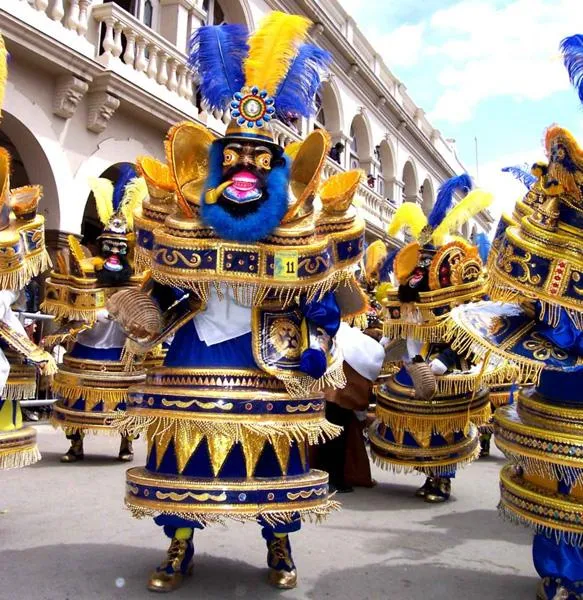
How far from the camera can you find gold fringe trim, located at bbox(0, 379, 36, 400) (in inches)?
164

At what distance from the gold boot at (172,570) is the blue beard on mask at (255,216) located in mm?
1448

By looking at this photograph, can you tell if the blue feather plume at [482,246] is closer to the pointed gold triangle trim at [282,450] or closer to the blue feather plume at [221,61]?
the blue feather plume at [221,61]

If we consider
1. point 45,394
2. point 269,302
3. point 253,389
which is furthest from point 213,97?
point 45,394

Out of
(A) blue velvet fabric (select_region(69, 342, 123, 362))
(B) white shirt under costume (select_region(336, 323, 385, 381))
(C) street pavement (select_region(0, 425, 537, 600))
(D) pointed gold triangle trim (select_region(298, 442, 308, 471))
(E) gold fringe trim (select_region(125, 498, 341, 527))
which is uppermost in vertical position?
(B) white shirt under costume (select_region(336, 323, 385, 381))

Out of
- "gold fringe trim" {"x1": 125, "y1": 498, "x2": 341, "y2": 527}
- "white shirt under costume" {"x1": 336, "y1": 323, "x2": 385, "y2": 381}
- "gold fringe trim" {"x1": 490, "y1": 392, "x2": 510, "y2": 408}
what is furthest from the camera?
"gold fringe trim" {"x1": 490, "y1": 392, "x2": 510, "y2": 408}

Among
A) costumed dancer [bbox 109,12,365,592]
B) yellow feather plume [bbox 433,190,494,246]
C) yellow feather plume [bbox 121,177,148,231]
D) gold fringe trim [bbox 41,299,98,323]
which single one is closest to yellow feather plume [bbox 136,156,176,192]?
costumed dancer [bbox 109,12,365,592]

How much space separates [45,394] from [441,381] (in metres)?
6.13

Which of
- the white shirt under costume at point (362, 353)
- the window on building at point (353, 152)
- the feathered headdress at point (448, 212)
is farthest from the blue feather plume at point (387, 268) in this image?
the window on building at point (353, 152)

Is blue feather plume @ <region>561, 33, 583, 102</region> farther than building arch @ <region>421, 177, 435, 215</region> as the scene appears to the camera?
No

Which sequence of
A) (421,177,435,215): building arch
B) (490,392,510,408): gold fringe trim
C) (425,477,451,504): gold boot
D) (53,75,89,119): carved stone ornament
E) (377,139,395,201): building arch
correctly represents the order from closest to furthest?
(425,477,451,504): gold boot
(490,392,510,408): gold fringe trim
(53,75,89,119): carved stone ornament
(377,139,395,201): building arch
(421,177,435,215): building arch

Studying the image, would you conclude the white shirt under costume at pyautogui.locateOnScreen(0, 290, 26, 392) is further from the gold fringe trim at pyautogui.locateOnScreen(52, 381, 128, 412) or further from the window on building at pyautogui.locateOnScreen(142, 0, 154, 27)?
the window on building at pyautogui.locateOnScreen(142, 0, 154, 27)

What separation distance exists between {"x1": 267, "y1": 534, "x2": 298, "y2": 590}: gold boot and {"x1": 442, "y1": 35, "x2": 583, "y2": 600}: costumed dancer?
42.3 inches

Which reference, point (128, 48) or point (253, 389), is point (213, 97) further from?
point (128, 48)

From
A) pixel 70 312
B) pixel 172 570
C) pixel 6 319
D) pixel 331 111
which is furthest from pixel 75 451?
pixel 331 111
